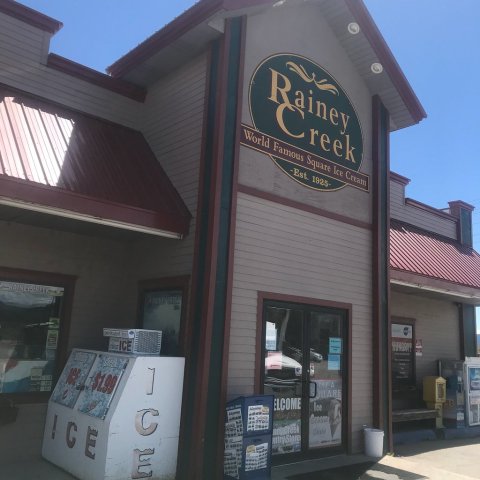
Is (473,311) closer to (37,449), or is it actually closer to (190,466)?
(190,466)

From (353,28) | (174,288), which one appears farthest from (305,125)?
(174,288)

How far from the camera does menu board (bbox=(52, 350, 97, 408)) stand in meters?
6.75

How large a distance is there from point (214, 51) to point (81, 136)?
2.32 metres

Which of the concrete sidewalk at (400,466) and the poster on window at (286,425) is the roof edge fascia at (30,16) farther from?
the poster on window at (286,425)

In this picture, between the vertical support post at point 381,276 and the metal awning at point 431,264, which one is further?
the metal awning at point 431,264

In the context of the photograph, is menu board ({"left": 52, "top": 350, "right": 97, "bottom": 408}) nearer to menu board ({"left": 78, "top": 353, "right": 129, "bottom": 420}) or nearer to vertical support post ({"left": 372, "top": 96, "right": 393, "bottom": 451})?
menu board ({"left": 78, "top": 353, "right": 129, "bottom": 420})

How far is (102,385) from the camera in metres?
6.36

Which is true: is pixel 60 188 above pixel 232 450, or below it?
above

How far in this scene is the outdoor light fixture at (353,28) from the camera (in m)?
9.44

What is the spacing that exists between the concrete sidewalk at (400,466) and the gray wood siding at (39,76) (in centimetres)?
529

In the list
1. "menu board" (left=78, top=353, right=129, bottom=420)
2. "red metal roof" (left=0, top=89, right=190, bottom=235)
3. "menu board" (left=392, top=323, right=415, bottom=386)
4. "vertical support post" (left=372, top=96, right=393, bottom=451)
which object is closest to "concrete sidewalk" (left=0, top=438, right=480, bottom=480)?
"vertical support post" (left=372, top=96, right=393, bottom=451)

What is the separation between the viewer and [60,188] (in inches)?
245

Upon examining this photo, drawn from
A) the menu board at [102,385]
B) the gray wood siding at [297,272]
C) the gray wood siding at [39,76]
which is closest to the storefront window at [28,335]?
the menu board at [102,385]

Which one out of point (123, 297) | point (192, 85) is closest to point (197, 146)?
point (192, 85)
